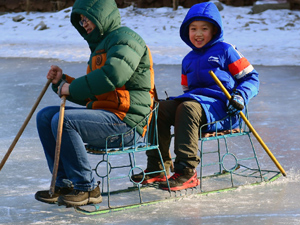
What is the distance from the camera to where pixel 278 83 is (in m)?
8.27

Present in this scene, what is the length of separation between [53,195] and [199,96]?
1.06 m

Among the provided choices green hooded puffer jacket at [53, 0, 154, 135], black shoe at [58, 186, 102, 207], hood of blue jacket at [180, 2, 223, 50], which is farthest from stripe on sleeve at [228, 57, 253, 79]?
black shoe at [58, 186, 102, 207]

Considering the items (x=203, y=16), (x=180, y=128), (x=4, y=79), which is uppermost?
(x=203, y=16)

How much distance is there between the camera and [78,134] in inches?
125

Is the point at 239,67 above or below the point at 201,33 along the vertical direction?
below

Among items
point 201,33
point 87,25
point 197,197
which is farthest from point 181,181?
point 87,25

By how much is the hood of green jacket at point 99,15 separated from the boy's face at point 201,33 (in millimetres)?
664

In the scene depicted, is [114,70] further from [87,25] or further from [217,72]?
[217,72]

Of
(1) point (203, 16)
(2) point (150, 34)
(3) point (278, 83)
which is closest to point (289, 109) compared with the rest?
(3) point (278, 83)

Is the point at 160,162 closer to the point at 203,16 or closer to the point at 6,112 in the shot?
the point at 203,16

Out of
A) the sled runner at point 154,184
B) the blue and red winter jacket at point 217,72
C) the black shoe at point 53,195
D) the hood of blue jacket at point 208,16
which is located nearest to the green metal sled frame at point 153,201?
the sled runner at point 154,184

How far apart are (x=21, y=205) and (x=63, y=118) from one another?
0.75 m

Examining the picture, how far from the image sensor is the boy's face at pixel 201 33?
3832 mm

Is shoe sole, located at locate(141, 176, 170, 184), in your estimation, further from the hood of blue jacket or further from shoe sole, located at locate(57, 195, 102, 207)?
A: the hood of blue jacket
